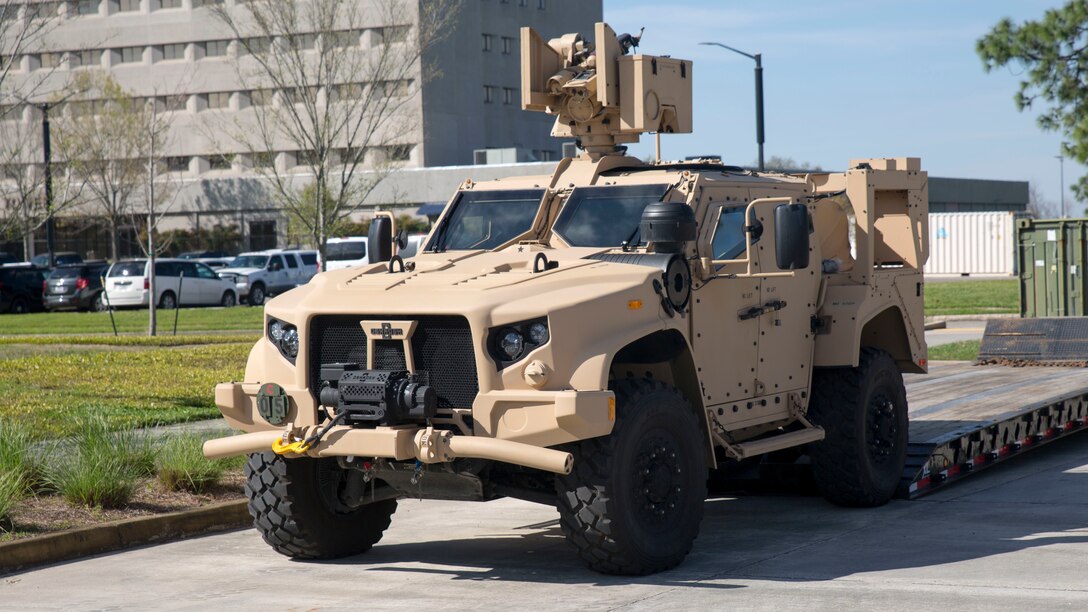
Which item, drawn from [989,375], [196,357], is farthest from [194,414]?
[989,375]

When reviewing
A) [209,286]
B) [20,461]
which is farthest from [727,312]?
[209,286]

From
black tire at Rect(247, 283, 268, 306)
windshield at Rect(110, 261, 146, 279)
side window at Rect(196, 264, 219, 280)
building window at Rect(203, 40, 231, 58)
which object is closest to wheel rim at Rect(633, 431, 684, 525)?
windshield at Rect(110, 261, 146, 279)

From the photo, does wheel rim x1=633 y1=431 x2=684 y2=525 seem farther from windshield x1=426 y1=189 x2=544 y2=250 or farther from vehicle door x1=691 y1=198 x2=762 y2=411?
windshield x1=426 y1=189 x2=544 y2=250

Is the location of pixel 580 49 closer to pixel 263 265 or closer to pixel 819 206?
pixel 819 206

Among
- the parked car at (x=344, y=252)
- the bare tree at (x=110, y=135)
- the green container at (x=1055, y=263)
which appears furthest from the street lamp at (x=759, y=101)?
the bare tree at (x=110, y=135)

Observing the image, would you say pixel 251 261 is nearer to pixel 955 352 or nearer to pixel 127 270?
pixel 127 270

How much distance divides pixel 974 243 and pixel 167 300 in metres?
32.7

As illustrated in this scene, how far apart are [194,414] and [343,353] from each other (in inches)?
272

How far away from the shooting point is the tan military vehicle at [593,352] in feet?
25.4

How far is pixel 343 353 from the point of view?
26.9 ft

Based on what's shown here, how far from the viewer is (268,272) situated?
4534cm

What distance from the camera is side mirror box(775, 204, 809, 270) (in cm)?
854

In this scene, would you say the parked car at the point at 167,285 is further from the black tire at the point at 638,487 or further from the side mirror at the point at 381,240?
the black tire at the point at 638,487

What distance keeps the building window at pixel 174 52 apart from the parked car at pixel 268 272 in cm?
2983
